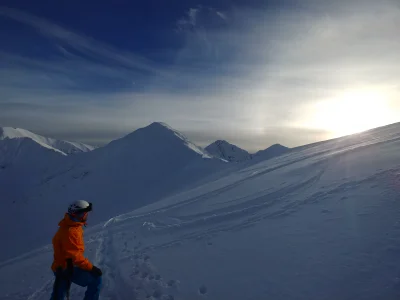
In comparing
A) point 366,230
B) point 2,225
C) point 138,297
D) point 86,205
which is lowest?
point 2,225

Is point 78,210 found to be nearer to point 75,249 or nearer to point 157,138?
point 75,249

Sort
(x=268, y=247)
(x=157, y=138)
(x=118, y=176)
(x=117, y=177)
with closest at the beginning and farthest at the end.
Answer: (x=268, y=247), (x=117, y=177), (x=118, y=176), (x=157, y=138)

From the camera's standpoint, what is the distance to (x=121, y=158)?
87.4 meters

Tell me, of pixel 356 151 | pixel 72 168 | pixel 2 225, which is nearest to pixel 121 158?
pixel 72 168

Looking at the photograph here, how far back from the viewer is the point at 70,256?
464cm

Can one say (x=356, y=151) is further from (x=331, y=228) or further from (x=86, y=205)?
(x=86, y=205)

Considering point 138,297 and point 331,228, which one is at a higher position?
point 331,228

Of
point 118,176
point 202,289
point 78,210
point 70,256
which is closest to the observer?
point 70,256

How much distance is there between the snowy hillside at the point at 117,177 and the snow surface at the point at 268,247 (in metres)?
50.4

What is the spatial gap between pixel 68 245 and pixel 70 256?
17 centimetres

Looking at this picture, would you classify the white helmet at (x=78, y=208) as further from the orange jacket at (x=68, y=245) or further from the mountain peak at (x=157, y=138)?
the mountain peak at (x=157, y=138)

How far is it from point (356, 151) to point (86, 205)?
13.9 meters

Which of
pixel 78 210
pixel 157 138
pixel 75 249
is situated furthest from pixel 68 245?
pixel 157 138

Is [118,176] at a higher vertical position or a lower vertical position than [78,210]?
lower
